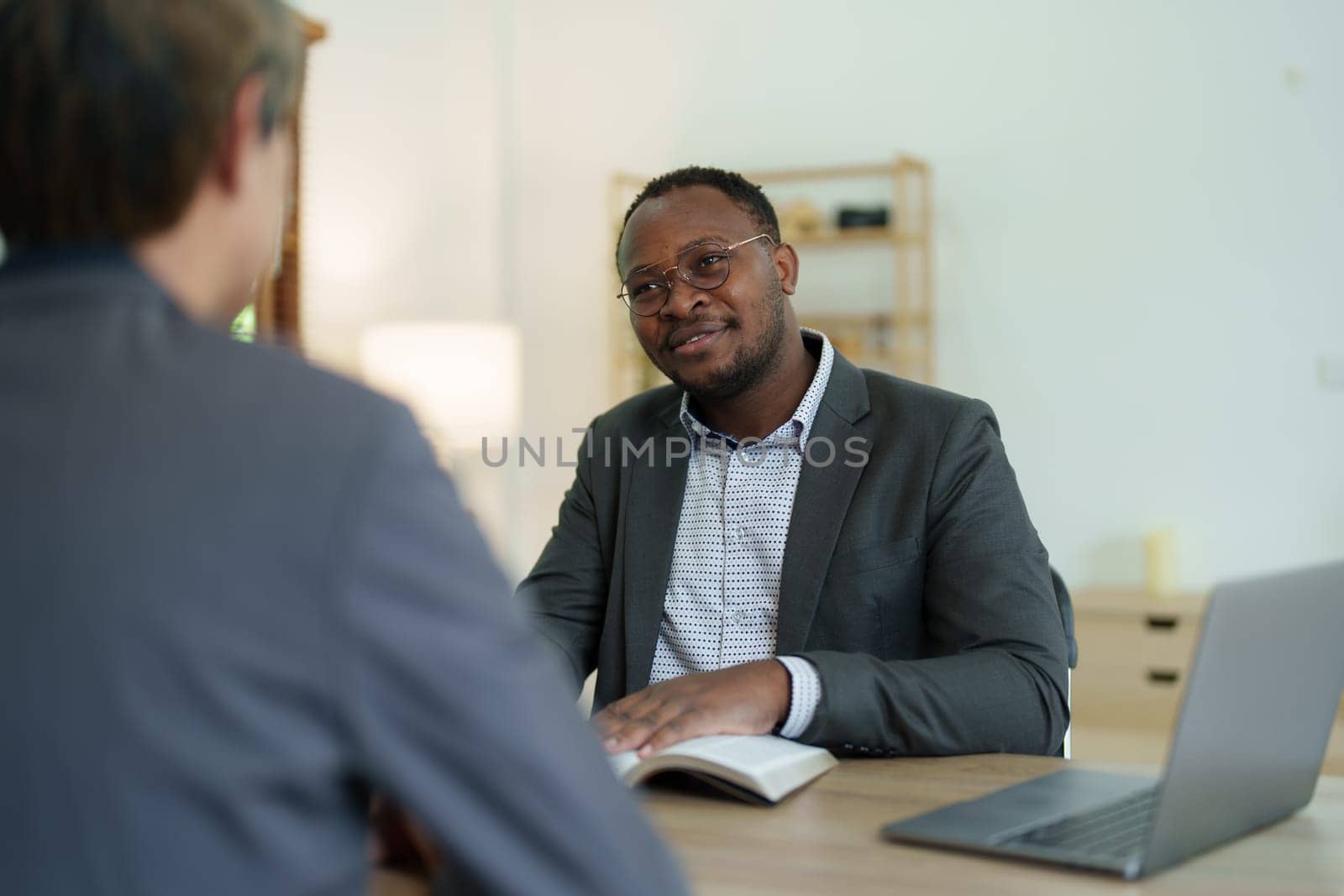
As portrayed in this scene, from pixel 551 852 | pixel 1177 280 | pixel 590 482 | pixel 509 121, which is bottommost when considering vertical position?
pixel 551 852

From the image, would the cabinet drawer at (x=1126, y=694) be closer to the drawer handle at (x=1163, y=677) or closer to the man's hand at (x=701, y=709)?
the drawer handle at (x=1163, y=677)

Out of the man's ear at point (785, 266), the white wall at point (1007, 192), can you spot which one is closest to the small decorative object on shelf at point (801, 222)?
the white wall at point (1007, 192)

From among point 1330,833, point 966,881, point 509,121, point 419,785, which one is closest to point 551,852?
point 419,785

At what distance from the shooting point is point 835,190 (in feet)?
15.3

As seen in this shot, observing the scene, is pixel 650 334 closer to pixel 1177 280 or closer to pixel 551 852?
pixel 551 852

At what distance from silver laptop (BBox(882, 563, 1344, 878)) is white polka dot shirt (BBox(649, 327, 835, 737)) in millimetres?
713

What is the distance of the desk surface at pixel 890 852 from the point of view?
3.17 feet

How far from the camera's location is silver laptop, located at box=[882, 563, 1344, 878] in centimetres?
94

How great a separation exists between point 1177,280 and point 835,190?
1.17 meters

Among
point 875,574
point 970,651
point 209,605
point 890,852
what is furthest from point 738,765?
point 209,605

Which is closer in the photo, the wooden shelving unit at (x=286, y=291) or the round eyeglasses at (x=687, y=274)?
the round eyeglasses at (x=687, y=274)

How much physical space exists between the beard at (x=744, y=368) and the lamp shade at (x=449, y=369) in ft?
7.35

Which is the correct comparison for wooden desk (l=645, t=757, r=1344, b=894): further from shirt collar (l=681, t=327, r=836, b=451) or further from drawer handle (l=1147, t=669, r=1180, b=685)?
drawer handle (l=1147, t=669, r=1180, b=685)

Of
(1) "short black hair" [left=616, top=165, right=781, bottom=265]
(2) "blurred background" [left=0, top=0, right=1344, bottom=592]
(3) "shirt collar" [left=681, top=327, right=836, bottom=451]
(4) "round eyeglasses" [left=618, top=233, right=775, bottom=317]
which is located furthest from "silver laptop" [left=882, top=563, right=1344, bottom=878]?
(2) "blurred background" [left=0, top=0, right=1344, bottom=592]
